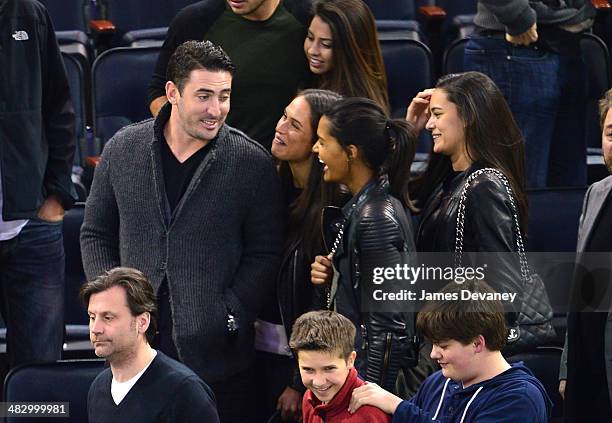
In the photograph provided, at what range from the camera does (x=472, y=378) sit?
10.4 feet

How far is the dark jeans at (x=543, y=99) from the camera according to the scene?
16.9 feet

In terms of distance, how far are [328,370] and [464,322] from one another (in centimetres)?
35

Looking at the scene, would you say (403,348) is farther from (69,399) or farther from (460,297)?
(69,399)

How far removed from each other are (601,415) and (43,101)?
197cm

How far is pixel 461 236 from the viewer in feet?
12.4

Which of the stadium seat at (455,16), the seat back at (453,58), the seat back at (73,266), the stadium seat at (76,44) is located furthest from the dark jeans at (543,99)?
the stadium seat at (76,44)

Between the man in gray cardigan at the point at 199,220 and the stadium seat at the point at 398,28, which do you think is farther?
the stadium seat at the point at 398,28

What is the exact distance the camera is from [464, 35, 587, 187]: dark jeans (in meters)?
5.16

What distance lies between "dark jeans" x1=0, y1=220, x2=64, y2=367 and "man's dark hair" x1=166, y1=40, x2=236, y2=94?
75cm

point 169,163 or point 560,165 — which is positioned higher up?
point 169,163

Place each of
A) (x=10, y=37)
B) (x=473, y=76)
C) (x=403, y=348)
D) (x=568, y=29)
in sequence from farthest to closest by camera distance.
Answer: (x=568, y=29) → (x=10, y=37) → (x=473, y=76) → (x=403, y=348)

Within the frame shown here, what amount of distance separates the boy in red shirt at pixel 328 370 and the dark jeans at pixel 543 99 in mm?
2095

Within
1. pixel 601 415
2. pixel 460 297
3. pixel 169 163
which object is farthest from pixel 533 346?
pixel 169 163

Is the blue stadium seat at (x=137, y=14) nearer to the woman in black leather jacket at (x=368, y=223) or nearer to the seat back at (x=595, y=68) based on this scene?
the seat back at (x=595, y=68)
